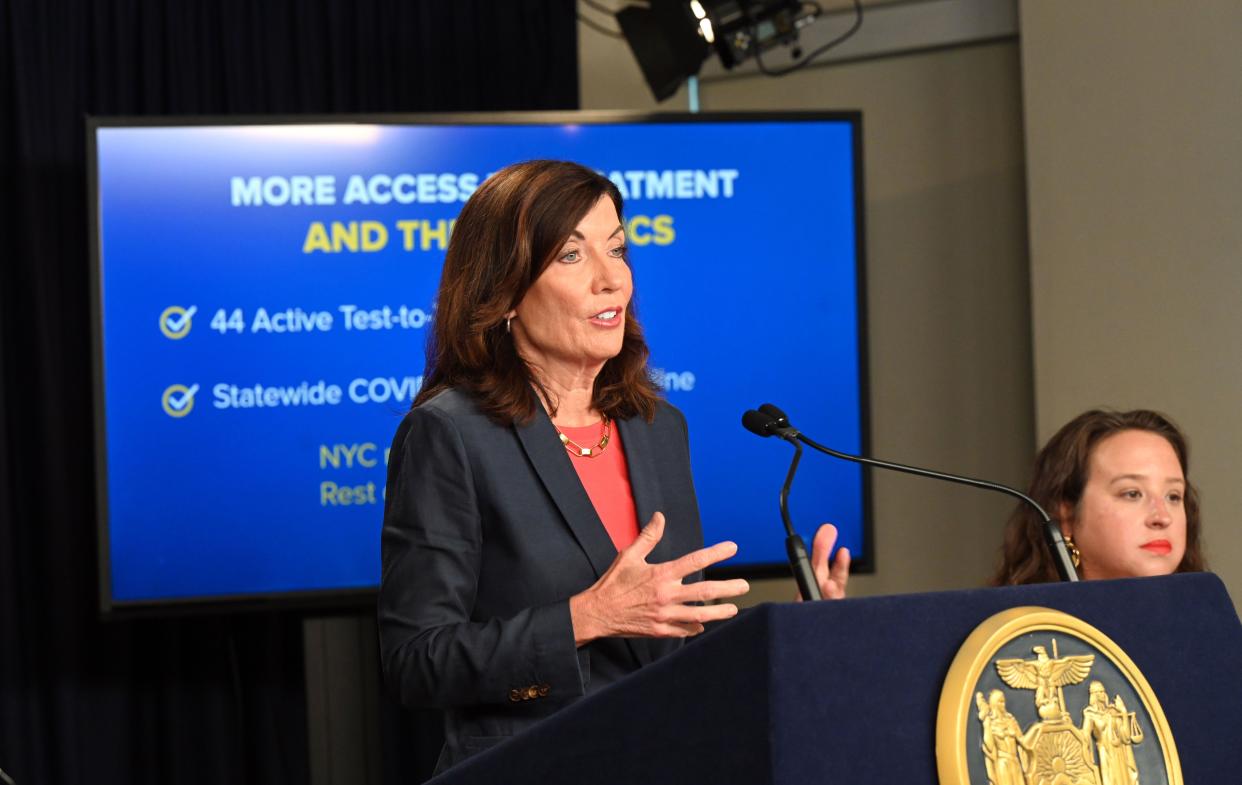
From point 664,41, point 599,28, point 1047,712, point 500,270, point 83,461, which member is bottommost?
point 1047,712

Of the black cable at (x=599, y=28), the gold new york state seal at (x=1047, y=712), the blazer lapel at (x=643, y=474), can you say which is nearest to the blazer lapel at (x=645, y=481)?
the blazer lapel at (x=643, y=474)

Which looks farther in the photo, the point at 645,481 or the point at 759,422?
the point at 645,481

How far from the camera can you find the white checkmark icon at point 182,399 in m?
3.66

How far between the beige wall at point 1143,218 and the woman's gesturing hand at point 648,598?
8.31ft

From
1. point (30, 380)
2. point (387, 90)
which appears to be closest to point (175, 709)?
point (30, 380)

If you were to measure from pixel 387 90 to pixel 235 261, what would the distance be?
3.16ft

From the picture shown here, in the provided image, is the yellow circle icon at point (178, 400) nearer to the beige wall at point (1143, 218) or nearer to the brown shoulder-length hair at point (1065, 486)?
the brown shoulder-length hair at point (1065, 486)

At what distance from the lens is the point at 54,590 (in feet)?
13.0

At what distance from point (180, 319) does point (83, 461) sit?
60cm

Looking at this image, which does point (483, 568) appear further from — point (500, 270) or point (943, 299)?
point (943, 299)

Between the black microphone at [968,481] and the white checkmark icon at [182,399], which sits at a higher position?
the white checkmark icon at [182,399]

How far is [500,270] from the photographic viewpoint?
1.86 meters

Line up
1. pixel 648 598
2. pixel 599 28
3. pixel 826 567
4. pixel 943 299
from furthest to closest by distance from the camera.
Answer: pixel 599 28 < pixel 943 299 < pixel 826 567 < pixel 648 598

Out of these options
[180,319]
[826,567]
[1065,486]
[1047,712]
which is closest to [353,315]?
[180,319]
